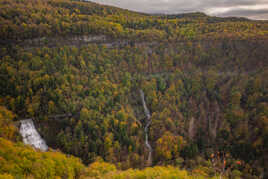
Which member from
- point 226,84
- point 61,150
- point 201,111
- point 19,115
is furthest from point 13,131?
point 226,84

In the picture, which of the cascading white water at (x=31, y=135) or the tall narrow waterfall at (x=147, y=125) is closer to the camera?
the cascading white water at (x=31, y=135)

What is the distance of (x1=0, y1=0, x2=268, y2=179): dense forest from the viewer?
49344 millimetres

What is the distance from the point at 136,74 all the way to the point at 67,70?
33117 mm

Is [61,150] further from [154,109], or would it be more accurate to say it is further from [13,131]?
[154,109]

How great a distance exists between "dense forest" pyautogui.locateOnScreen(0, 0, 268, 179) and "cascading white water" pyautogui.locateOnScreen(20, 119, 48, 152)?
69.1 inches

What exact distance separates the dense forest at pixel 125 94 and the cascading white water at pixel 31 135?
5.76 ft

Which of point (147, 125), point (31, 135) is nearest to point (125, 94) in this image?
point (147, 125)

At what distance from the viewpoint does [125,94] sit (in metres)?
72.6

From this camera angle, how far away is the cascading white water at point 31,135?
4900 centimetres

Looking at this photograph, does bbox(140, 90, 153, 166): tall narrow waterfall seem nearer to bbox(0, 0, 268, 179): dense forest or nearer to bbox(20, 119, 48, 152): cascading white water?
bbox(0, 0, 268, 179): dense forest

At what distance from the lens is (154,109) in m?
71.9

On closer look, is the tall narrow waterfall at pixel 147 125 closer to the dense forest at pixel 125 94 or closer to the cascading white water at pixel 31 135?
the dense forest at pixel 125 94

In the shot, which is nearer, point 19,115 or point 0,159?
point 0,159

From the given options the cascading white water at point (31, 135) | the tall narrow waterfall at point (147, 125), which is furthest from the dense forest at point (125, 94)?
the cascading white water at point (31, 135)
